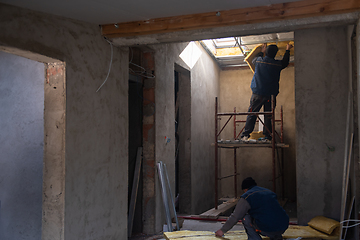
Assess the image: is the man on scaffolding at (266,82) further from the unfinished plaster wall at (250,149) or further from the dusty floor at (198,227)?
the unfinished plaster wall at (250,149)

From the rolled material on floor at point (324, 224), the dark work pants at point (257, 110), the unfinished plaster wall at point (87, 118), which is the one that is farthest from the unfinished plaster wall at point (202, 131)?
the unfinished plaster wall at point (87, 118)

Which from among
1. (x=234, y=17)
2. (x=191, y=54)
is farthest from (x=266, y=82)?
(x=234, y=17)

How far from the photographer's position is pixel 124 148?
3854 mm

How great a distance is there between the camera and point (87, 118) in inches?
124

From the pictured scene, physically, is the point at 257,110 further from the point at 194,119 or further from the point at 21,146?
the point at 21,146

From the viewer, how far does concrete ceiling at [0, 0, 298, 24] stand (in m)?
2.61

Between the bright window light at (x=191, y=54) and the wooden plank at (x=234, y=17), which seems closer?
the wooden plank at (x=234, y=17)

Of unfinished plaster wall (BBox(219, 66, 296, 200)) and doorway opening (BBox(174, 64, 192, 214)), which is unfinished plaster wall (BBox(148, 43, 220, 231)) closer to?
doorway opening (BBox(174, 64, 192, 214))

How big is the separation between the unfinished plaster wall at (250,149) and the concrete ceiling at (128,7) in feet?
20.2

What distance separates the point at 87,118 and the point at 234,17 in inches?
70.3

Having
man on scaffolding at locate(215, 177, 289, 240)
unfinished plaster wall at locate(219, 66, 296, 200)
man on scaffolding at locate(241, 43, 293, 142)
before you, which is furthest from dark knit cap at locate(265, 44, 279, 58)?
man on scaffolding at locate(215, 177, 289, 240)

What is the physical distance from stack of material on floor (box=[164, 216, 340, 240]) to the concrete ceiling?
2625mm

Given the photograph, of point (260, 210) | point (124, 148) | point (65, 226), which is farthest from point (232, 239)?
point (65, 226)

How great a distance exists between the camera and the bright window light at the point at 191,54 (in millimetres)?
6205
